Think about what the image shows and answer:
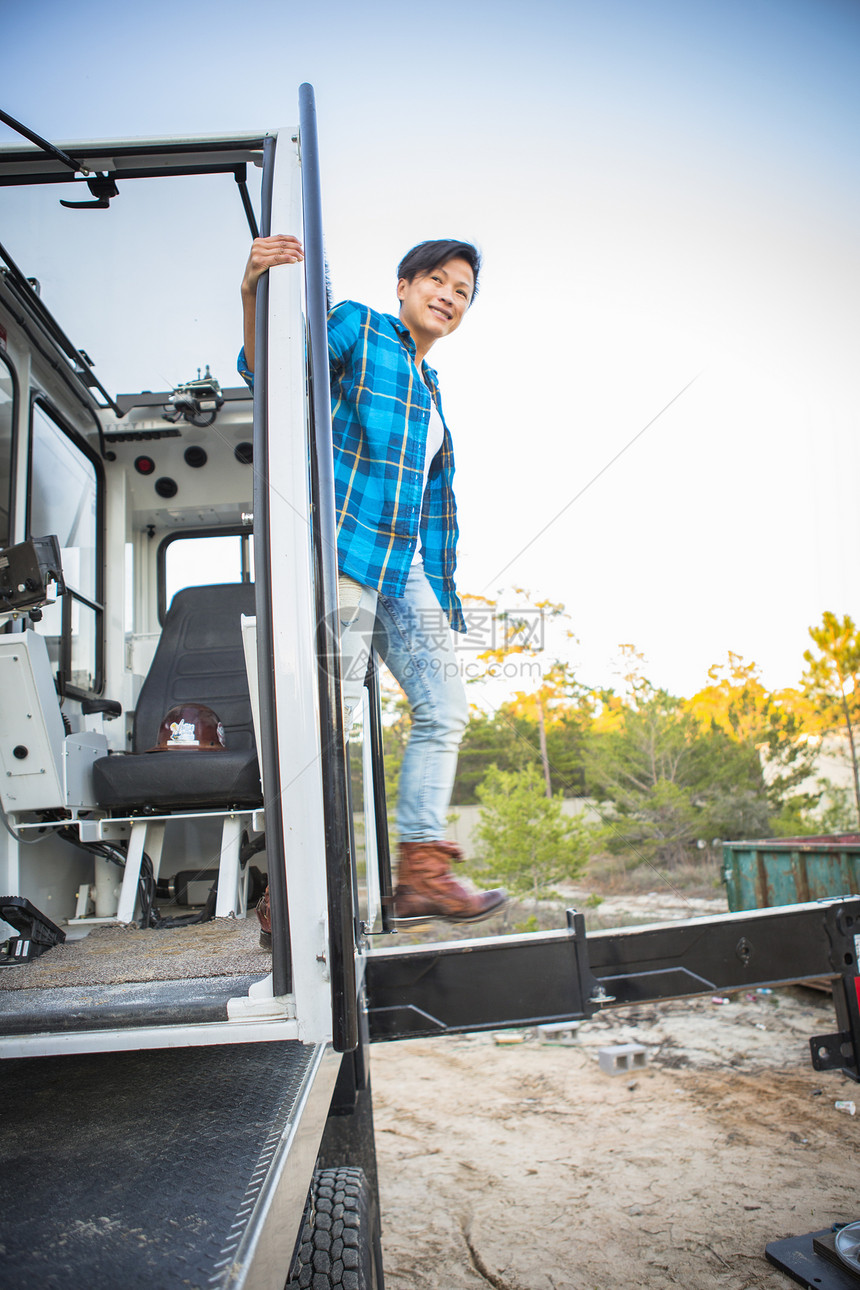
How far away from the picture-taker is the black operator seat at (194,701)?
116 inches

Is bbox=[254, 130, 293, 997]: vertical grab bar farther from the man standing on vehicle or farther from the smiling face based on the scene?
the smiling face

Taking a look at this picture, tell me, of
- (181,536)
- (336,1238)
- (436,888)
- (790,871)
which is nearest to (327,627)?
(436,888)

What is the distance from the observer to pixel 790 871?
6.88 meters

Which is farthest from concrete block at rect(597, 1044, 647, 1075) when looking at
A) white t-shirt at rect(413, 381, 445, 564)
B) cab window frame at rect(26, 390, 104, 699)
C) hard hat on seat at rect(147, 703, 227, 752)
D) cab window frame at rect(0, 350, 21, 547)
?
cab window frame at rect(0, 350, 21, 547)

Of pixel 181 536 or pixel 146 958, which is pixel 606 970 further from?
pixel 181 536

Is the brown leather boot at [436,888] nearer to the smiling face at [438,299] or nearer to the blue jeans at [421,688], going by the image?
the blue jeans at [421,688]

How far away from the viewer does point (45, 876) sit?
302cm

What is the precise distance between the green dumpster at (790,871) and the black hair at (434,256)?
5.36 metres

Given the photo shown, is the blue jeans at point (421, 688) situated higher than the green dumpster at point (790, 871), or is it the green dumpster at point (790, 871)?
the blue jeans at point (421, 688)

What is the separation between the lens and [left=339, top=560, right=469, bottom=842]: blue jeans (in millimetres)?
2158

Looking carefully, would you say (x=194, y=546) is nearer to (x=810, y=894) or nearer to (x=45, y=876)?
(x=45, y=876)

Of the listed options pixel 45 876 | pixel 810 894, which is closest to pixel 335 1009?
pixel 45 876

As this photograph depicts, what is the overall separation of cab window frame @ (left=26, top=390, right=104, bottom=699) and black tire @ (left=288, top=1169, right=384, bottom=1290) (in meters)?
2.15

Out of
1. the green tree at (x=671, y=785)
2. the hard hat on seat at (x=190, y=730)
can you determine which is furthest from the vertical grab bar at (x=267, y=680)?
the green tree at (x=671, y=785)
